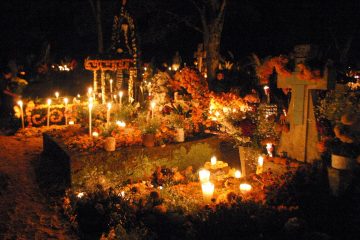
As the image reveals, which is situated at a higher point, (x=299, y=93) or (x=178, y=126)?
(x=299, y=93)

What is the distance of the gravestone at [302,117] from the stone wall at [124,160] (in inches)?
89.9

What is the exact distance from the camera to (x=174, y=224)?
5062 mm

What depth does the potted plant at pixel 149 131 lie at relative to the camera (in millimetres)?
7578

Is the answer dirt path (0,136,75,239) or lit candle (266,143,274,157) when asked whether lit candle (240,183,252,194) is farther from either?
dirt path (0,136,75,239)

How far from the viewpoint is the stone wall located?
6.82m

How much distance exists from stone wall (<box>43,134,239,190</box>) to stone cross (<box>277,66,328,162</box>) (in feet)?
7.43

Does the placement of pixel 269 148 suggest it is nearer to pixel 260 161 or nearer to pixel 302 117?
pixel 260 161

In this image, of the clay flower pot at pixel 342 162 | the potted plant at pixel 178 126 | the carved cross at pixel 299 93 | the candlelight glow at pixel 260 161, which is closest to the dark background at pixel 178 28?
the potted plant at pixel 178 126

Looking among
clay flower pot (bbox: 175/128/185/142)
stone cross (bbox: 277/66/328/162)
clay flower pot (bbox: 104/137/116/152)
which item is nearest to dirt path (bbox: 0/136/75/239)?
clay flower pot (bbox: 104/137/116/152)

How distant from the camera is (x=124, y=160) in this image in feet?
24.0

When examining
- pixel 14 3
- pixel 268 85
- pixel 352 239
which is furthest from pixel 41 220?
pixel 14 3

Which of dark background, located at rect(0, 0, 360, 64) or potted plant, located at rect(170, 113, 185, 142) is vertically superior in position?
dark background, located at rect(0, 0, 360, 64)

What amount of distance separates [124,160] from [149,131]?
1057 mm

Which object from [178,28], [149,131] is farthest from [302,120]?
[178,28]
